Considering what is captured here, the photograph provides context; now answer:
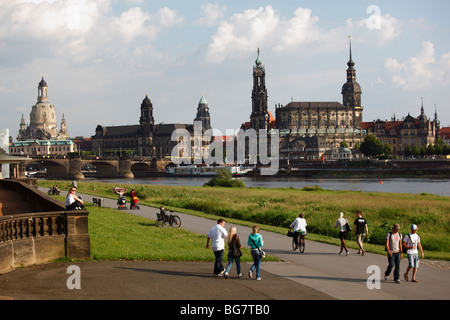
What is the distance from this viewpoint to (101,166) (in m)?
161

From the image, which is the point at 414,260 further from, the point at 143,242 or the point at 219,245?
the point at 143,242

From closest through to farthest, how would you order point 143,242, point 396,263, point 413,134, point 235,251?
1. point 235,251
2. point 396,263
3. point 143,242
4. point 413,134

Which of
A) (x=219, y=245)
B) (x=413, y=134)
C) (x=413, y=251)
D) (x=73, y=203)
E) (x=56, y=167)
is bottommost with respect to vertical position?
(x=56, y=167)

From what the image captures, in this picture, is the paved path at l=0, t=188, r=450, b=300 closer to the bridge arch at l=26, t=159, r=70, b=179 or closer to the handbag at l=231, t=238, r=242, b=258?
the handbag at l=231, t=238, r=242, b=258

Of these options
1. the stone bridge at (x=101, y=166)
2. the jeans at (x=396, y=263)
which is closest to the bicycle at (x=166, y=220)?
the jeans at (x=396, y=263)

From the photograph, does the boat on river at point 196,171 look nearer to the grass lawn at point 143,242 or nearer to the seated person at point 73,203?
the grass lawn at point 143,242

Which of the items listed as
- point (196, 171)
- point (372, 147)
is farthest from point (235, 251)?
point (372, 147)

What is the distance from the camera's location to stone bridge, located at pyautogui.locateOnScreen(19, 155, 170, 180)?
140m

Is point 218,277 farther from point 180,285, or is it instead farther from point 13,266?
point 13,266

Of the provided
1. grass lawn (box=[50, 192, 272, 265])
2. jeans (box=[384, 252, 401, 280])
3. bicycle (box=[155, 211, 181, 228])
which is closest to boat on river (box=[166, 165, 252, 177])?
bicycle (box=[155, 211, 181, 228])

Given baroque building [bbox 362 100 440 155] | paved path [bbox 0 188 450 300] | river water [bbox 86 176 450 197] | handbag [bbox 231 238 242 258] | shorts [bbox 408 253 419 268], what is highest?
baroque building [bbox 362 100 440 155]
